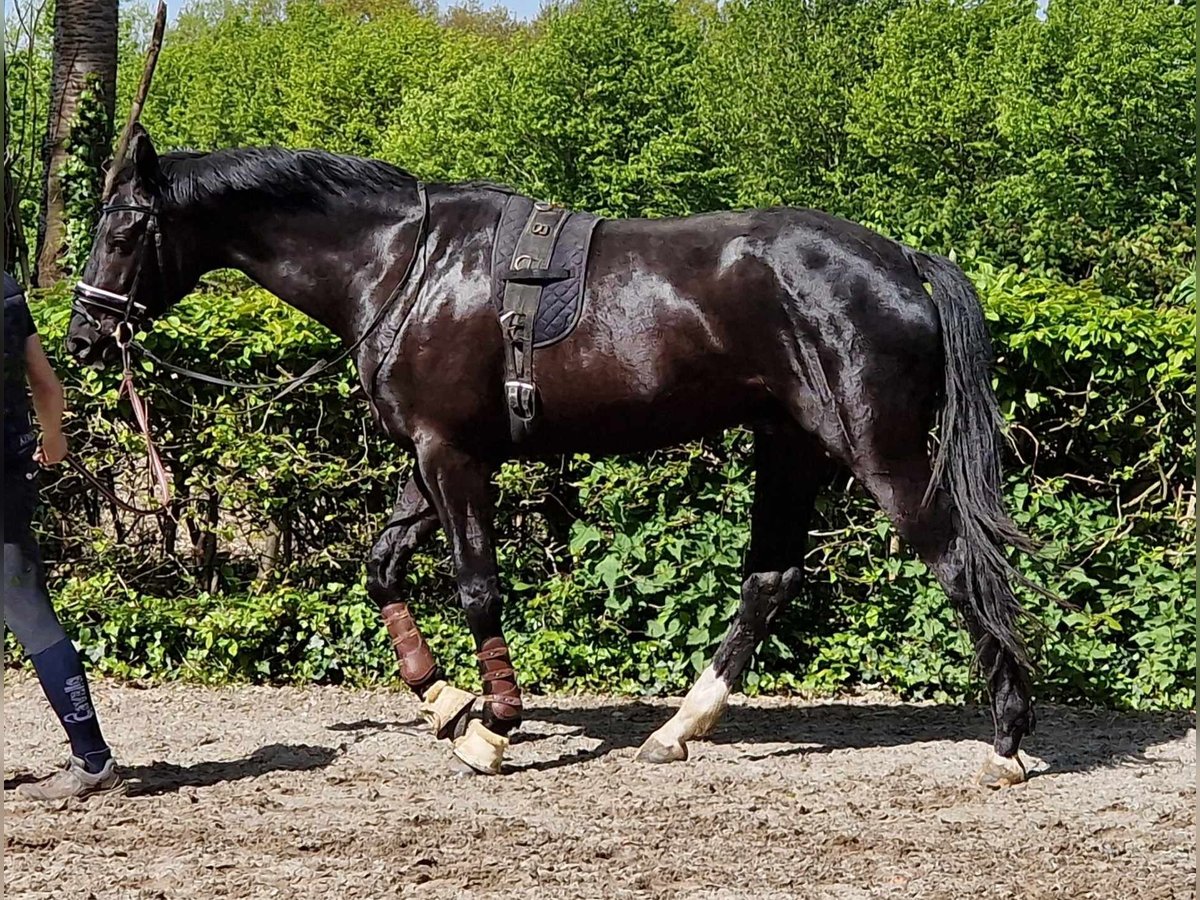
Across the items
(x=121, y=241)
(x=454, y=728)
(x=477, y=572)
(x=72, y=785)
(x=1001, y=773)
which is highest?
(x=121, y=241)

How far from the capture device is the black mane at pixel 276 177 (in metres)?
5.20

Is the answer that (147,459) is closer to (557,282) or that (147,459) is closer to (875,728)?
(557,282)

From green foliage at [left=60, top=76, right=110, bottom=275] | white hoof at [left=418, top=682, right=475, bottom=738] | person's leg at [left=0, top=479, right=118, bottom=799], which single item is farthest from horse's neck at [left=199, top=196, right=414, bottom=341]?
green foliage at [left=60, top=76, right=110, bottom=275]

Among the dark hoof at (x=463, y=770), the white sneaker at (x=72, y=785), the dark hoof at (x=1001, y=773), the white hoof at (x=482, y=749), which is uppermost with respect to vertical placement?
the white sneaker at (x=72, y=785)

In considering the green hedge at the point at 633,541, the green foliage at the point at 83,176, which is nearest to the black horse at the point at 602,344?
the green hedge at the point at 633,541

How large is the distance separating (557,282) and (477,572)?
1088 millimetres

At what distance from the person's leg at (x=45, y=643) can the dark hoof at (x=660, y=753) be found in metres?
1.89

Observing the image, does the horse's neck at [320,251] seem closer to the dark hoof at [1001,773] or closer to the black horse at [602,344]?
the black horse at [602,344]

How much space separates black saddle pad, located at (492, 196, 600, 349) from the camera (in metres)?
5.04

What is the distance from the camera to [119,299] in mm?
5125

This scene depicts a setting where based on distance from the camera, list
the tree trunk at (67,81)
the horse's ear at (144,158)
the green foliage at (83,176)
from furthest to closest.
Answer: the tree trunk at (67,81) → the green foliage at (83,176) → the horse's ear at (144,158)

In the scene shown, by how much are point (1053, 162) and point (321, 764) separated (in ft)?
48.6

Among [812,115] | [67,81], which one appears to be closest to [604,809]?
[67,81]

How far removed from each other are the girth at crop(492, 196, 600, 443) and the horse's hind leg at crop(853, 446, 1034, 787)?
1.17 m
